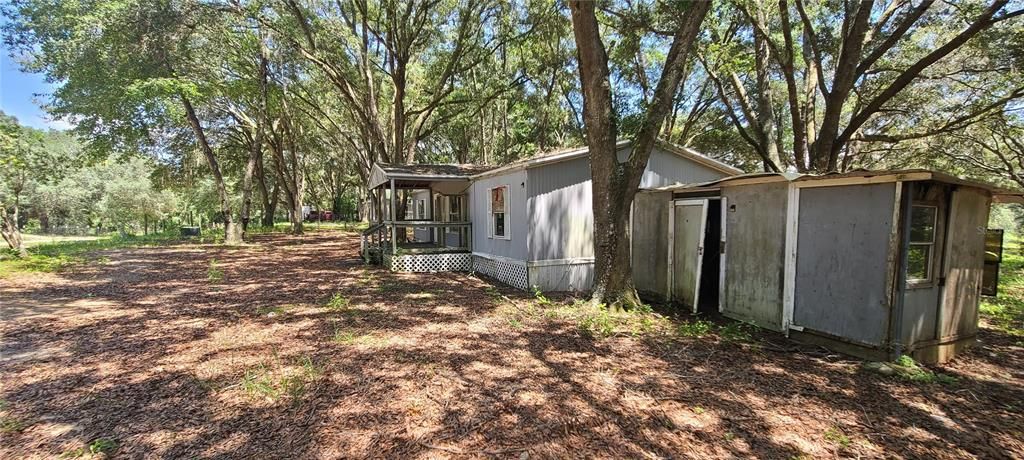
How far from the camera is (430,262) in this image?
469 inches

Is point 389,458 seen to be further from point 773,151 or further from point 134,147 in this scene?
point 134,147

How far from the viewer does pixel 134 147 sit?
19.2 meters

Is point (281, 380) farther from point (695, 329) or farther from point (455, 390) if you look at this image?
point (695, 329)

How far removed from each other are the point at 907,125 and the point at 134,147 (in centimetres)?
3284

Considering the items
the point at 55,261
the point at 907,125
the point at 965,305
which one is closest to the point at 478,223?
the point at 965,305

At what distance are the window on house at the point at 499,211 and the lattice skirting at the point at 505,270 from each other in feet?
2.27

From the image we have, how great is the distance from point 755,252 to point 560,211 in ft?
12.6

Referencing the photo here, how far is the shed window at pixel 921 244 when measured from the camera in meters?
4.92

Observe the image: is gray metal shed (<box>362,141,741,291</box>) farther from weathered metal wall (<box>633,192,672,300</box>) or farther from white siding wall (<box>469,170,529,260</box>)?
weathered metal wall (<box>633,192,672,300</box>)

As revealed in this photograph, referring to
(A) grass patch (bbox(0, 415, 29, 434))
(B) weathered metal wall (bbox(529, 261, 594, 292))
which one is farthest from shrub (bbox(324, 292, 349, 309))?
(A) grass patch (bbox(0, 415, 29, 434))

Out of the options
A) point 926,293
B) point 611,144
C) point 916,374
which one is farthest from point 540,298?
point 926,293

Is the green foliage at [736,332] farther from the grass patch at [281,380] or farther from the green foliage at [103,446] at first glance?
the green foliage at [103,446]

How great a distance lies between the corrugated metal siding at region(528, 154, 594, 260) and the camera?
28.9 feet

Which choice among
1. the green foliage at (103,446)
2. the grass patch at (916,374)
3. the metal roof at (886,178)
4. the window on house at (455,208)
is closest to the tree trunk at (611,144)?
the metal roof at (886,178)
